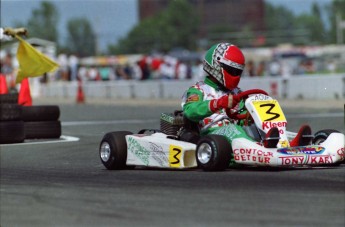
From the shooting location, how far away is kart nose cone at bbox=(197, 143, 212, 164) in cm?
838

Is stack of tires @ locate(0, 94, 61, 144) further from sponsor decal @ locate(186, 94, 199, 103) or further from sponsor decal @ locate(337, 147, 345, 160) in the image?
sponsor decal @ locate(337, 147, 345, 160)

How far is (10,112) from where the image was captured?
44.8ft

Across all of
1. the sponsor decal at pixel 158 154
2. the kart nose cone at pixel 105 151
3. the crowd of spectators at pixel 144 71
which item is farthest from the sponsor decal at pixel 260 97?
the crowd of spectators at pixel 144 71

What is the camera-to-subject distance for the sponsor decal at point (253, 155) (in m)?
8.13

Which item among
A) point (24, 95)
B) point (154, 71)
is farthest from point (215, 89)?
point (154, 71)

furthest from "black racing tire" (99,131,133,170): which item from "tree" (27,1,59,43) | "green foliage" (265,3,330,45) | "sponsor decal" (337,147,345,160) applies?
"tree" (27,1,59,43)

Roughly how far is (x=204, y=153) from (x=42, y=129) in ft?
22.2

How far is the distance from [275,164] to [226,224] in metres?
2.48

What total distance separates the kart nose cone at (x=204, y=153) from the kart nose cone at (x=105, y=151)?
1294 mm

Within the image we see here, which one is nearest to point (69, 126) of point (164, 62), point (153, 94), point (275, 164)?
point (275, 164)

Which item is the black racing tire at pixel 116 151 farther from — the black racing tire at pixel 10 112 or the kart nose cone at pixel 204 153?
the black racing tire at pixel 10 112

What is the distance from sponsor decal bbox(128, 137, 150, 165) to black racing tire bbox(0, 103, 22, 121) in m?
4.61

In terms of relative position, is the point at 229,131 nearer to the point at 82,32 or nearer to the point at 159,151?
the point at 159,151

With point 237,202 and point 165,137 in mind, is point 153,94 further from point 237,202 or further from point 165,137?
point 237,202
